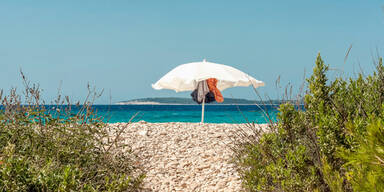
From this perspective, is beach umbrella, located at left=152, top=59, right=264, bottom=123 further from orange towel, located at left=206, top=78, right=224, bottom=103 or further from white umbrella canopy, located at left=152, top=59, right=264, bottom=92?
orange towel, located at left=206, top=78, right=224, bottom=103

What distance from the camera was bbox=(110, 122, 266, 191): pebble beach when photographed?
5.38m

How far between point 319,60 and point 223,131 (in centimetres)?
494

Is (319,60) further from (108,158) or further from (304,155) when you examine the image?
(108,158)

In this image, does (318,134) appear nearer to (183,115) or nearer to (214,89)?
(214,89)

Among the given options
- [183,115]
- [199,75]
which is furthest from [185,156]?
[183,115]

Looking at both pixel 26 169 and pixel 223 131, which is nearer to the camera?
pixel 26 169

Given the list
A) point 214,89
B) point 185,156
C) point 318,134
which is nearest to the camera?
point 318,134

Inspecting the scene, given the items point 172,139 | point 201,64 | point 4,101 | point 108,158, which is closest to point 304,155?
point 108,158

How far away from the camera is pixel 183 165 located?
20.4 feet

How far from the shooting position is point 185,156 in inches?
264

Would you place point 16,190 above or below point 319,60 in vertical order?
below

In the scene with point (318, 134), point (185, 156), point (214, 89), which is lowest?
point (185, 156)

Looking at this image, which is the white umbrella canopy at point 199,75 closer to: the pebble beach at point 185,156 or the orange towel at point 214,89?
the orange towel at point 214,89

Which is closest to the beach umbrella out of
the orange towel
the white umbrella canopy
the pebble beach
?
the white umbrella canopy
